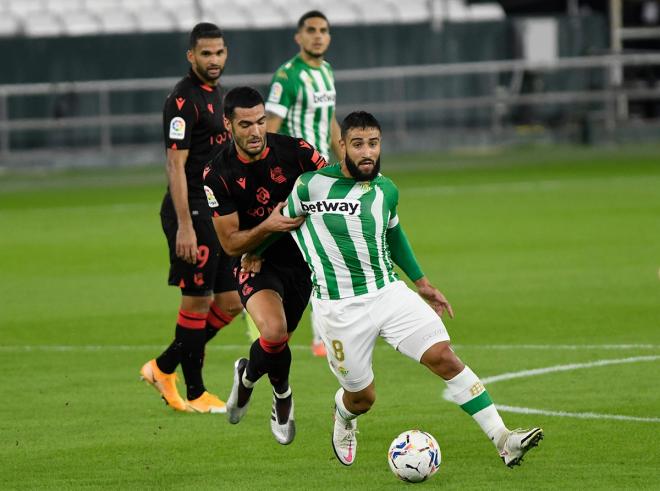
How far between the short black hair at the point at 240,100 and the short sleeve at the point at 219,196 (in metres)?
0.35

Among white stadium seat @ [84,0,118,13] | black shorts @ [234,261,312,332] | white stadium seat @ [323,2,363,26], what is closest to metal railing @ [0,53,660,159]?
white stadium seat @ [323,2,363,26]

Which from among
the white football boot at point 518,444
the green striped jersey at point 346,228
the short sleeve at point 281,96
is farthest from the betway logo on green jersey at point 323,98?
the white football boot at point 518,444

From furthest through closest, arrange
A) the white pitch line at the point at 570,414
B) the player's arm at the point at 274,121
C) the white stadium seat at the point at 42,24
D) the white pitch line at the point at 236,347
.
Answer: the white stadium seat at the point at 42,24 < the player's arm at the point at 274,121 < the white pitch line at the point at 236,347 < the white pitch line at the point at 570,414

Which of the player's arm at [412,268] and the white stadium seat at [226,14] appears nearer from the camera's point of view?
the player's arm at [412,268]

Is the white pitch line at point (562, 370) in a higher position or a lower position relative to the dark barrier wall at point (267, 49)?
lower

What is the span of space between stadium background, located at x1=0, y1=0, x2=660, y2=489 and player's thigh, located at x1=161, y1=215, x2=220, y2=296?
2.73ft

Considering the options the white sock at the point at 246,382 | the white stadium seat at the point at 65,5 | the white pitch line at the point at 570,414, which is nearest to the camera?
the white sock at the point at 246,382

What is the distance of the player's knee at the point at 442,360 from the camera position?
6.81m

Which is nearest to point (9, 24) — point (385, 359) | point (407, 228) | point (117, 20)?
point (117, 20)

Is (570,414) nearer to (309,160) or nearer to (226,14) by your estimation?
(309,160)

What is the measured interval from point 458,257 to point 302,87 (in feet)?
17.1

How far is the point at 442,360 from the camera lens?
6812 mm

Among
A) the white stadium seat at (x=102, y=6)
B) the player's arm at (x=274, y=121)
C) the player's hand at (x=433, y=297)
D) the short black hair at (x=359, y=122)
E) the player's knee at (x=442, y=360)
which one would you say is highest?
the white stadium seat at (x=102, y=6)

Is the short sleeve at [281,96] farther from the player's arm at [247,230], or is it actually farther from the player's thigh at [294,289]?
the player's arm at [247,230]
